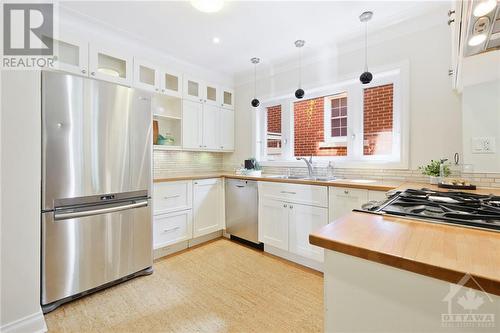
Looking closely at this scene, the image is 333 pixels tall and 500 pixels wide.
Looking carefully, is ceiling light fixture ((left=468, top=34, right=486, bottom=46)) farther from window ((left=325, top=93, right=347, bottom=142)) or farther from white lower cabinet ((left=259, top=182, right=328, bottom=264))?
window ((left=325, top=93, right=347, bottom=142))

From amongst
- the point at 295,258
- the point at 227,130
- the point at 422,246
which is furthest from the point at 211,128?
the point at 422,246

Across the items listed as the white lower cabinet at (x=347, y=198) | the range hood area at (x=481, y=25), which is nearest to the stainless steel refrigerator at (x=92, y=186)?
the white lower cabinet at (x=347, y=198)

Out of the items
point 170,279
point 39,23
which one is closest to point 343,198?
point 170,279

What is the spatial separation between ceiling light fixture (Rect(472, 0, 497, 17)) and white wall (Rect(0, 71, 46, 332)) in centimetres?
237

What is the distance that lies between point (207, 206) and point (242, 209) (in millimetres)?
468

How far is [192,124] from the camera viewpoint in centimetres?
324

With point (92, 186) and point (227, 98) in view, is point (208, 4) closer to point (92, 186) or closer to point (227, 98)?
point (92, 186)

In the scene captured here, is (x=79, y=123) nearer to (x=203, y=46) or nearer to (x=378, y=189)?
(x=203, y=46)

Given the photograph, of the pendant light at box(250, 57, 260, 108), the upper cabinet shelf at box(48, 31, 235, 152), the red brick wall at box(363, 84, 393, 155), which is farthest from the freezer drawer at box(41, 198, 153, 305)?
the red brick wall at box(363, 84, 393, 155)

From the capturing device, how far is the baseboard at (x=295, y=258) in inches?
93.1

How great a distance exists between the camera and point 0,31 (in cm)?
138

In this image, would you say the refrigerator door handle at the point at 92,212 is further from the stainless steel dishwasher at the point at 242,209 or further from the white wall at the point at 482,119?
the white wall at the point at 482,119

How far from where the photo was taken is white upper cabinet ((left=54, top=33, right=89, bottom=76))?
215cm

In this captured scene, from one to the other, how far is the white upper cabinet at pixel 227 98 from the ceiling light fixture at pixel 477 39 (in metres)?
2.97
